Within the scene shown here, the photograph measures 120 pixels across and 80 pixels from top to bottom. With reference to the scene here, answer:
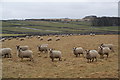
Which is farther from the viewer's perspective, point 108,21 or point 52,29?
point 108,21

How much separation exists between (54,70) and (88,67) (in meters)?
3.26

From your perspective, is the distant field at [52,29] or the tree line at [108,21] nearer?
the distant field at [52,29]

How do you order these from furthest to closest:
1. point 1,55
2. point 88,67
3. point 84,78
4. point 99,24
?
point 99,24
point 1,55
point 88,67
point 84,78

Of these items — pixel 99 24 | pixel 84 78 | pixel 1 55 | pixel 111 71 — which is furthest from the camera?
pixel 99 24

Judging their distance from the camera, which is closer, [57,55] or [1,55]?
[57,55]

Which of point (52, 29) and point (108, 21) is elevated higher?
point (108, 21)

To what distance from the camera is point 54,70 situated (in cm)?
1661

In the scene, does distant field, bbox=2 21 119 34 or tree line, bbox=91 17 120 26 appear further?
tree line, bbox=91 17 120 26

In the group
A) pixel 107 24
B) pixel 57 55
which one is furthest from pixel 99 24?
pixel 57 55

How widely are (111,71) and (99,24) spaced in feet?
445

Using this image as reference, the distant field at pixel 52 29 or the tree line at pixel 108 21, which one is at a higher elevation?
the tree line at pixel 108 21

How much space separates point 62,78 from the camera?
13945mm

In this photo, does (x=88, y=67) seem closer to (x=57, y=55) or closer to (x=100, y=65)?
(x=100, y=65)

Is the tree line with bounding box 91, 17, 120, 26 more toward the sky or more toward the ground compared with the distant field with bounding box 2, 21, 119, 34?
more toward the sky
